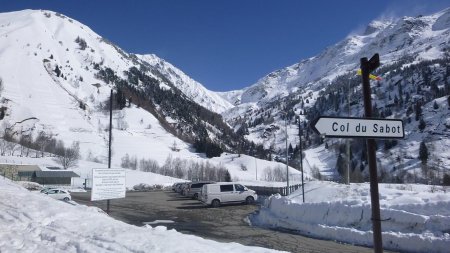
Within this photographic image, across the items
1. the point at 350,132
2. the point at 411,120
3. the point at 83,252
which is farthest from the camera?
the point at 411,120

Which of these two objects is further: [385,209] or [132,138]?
[132,138]

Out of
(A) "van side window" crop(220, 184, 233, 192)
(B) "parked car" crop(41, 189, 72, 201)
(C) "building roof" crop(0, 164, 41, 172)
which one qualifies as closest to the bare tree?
(C) "building roof" crop(0, 164, 41, 172)

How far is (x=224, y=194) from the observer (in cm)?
3578

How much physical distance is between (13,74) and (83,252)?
174 metres

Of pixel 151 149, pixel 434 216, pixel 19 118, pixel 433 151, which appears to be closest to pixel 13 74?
pixel 19 118

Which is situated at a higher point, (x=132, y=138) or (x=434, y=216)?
(x=132, y=138)

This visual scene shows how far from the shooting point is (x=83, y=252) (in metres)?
8.88

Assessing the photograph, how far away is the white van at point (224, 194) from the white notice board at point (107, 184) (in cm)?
1762

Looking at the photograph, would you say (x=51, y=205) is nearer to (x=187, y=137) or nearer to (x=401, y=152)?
(x=401, y=152)

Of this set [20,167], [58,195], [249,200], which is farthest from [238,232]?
[20,167]

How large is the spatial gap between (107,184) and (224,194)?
19.0m

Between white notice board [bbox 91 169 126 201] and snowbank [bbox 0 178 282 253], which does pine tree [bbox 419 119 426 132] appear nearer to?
white notice board [bbox 91 169 126 201]

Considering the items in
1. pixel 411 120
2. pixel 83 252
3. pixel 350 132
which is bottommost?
pixel 83 252

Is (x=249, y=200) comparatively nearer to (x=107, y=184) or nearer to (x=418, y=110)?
(x=107, y=184)
